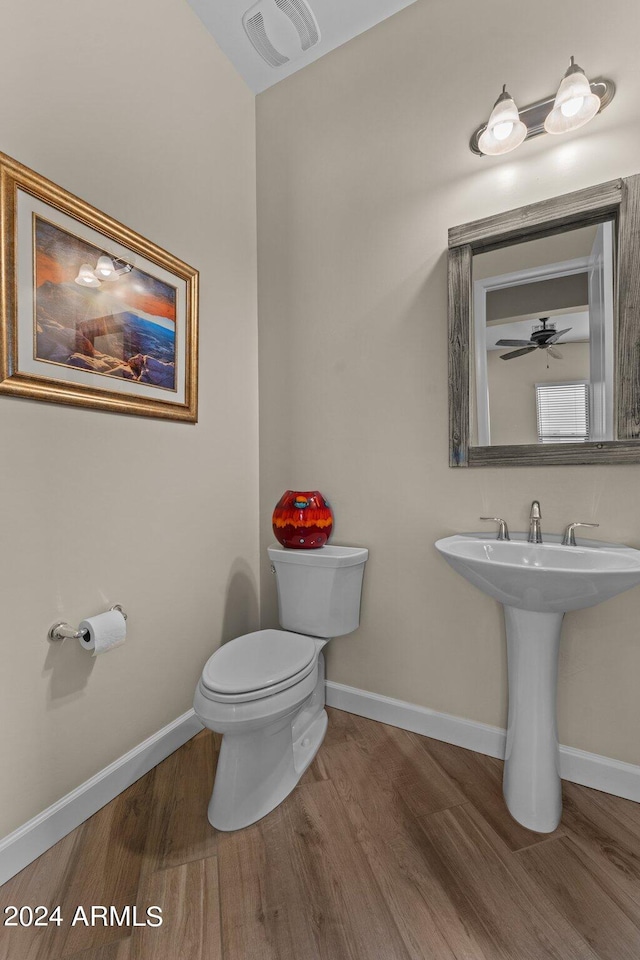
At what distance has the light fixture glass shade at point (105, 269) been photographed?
4.29ft

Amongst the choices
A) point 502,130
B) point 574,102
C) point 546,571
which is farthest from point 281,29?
point 546,571

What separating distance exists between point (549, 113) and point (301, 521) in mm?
1579

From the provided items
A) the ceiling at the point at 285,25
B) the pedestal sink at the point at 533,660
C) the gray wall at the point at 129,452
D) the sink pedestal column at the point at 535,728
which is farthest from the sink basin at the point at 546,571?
the ceiling at the point at 285,25

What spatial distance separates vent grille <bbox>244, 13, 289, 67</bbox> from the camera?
1692mm

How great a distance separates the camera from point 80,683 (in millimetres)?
1266

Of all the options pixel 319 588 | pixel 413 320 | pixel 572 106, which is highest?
pixel 572 106

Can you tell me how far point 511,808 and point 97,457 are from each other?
1622 millimetres

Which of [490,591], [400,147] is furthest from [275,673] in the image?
[400,147]

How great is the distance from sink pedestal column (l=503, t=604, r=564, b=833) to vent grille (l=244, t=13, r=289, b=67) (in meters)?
2.37

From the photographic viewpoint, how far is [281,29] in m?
1.72

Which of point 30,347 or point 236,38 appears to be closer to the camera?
point 30,347

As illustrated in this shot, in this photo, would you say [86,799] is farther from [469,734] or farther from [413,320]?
[413,320]

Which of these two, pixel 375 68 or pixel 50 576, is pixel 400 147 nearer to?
pixel 375 68

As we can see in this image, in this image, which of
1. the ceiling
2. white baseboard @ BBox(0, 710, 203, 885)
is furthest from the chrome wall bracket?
white baseboard @ BBox(0, 710, 203, 885)
